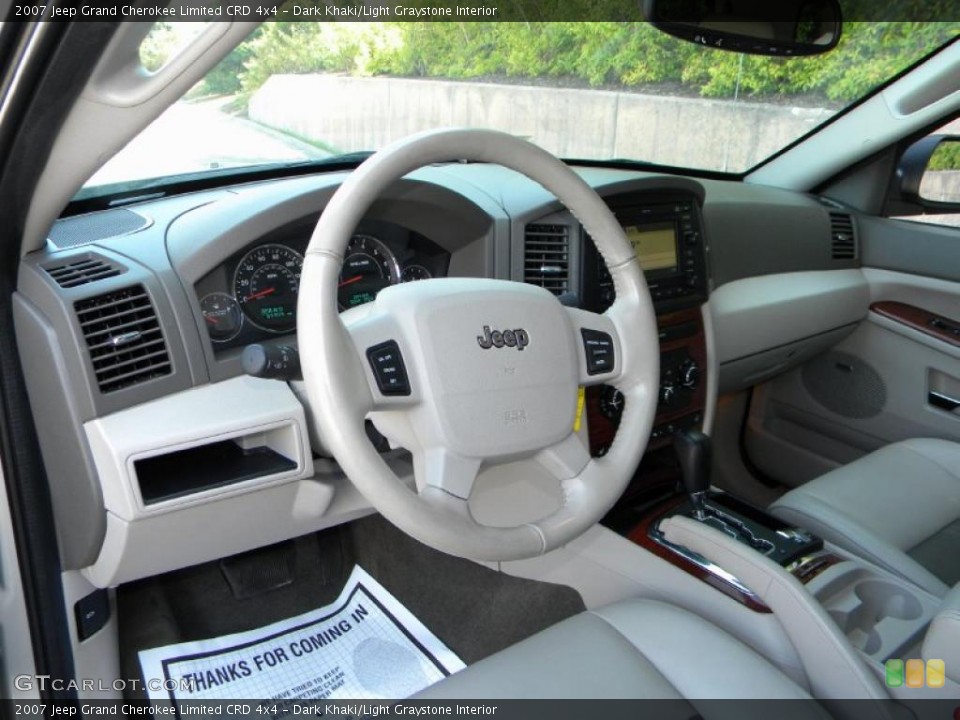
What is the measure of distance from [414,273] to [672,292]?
66cm

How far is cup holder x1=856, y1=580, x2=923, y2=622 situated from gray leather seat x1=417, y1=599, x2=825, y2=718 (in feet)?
Answer: 1.38

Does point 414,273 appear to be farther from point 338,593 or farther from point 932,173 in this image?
point 932,173

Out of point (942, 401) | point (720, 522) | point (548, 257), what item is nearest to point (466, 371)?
point (548, 257)

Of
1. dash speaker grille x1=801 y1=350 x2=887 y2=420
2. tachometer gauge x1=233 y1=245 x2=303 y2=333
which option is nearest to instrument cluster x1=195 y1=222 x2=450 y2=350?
tachometer gauge x1=233 y1=245 x2=303 y2=333

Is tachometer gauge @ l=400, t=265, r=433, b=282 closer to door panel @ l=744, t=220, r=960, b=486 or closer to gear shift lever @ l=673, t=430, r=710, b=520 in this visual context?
gear shift lever @ l=673, t=430, r=710, b=520

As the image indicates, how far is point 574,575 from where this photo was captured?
5.78 feet

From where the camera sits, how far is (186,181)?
177 cm

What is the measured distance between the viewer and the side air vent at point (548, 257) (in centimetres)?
175

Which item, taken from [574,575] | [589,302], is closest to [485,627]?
[574,575]

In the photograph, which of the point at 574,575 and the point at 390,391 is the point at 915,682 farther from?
the point at 390,391

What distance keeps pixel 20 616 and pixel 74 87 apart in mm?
955

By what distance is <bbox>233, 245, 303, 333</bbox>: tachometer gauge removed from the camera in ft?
4.89

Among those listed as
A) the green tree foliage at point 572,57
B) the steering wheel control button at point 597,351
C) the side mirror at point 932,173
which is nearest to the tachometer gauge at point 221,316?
the green tree foliage at point 572,57

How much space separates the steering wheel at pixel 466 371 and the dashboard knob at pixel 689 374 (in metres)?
0.63
